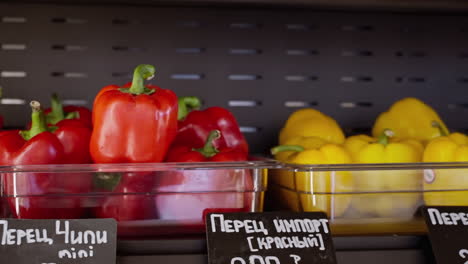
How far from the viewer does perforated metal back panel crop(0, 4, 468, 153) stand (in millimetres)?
1259

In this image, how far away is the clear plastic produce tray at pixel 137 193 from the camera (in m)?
0.80

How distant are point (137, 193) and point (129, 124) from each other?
0.11m

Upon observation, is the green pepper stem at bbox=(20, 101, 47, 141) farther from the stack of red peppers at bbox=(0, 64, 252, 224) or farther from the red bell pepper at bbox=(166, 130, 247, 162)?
the red bell pepper at bbox=(166, 130, 247, 162)

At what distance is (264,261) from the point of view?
0.76 meters

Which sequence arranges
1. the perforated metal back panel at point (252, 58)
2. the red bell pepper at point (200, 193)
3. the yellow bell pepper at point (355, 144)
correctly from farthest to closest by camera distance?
the perforated metal back panel at point (252, 58), the yellow bell pepper at point (355, 144), the red bell pepper at point (200, 193)

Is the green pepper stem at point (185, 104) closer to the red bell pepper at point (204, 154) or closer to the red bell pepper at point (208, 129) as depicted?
the red bell pepper at point (208, 129)

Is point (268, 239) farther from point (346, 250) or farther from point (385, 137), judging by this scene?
point (385, 137)

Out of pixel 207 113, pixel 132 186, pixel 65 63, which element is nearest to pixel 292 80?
pixel 207 113

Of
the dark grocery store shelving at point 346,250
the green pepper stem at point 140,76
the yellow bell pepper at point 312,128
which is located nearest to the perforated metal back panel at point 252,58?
the yellow bell pepper at point 312,128

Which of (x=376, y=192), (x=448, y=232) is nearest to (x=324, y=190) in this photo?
(x=376, y=192)

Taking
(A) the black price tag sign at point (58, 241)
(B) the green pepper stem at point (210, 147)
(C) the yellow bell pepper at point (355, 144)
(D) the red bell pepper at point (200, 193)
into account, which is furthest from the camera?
(C) the yellow bell pepper at point (355, 144)

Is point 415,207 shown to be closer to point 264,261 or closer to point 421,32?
point 264,261

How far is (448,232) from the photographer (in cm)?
84

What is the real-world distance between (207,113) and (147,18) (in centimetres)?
35
